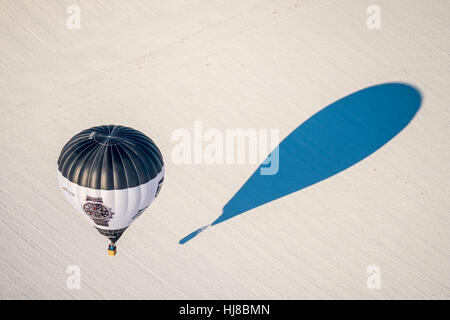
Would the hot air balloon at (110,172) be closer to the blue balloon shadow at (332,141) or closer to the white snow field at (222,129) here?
the white snow field at (222,129)

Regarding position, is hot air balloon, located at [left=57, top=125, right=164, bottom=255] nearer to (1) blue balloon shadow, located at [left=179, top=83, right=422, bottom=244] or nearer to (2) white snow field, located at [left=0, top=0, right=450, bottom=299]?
(2) white snow field, located at [left=0, top=0, right=450, bottom=299]

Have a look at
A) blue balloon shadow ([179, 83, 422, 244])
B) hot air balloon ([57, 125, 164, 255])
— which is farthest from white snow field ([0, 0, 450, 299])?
hot air balloon ([57, 125, 164, 255])

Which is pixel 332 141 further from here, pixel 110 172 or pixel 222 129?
pixel 110 172

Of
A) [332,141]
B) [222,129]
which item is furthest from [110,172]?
[332,141]

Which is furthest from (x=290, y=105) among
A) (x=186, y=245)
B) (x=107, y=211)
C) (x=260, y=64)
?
(x=107, y=211)

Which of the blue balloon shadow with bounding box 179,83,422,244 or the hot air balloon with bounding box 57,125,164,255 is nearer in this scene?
the hot air balloon with bounding box 57,125,164,255

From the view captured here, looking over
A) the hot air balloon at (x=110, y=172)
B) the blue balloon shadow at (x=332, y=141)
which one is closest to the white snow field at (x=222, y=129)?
the blue balloon shadow at (x=332, y=141)
